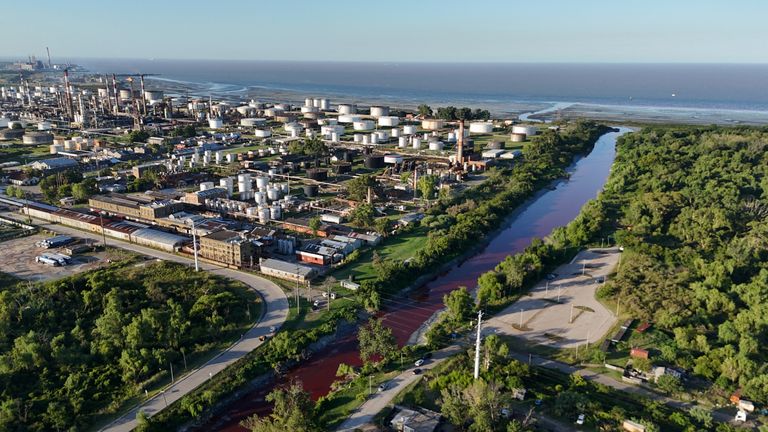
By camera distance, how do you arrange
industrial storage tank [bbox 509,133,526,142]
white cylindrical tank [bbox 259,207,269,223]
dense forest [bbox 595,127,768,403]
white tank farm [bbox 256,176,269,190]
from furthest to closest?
industrial storage tank [bbox 509,133,526,142]
white tank farm [bbox 256,176,269,190]
white cylindrical tank [bbox 259,207,269,223]
dense forest [bbox 595,127,768,403]

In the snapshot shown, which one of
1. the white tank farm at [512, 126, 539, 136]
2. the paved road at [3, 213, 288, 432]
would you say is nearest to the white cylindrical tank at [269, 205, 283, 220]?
the paved road at [3, 213, 288, 432]

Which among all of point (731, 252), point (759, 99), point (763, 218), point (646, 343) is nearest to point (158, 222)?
point (646, 343)

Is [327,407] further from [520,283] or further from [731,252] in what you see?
[731,252]

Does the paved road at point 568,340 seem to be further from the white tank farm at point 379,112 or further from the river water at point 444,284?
the white tank farm at point 379,112

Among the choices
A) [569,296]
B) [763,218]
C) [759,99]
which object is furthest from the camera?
[759,99]

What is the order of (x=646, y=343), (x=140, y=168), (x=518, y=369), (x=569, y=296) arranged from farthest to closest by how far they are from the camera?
(x=140, y=168), (x=569, y=296), (x=646, y=343), (x=518, y=369)

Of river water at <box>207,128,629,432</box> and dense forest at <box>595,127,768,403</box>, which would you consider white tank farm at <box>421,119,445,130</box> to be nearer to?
river water at <box>207,128,629,432</box>

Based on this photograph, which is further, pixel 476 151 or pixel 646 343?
pixel 476 151
